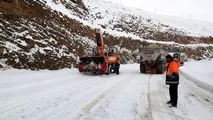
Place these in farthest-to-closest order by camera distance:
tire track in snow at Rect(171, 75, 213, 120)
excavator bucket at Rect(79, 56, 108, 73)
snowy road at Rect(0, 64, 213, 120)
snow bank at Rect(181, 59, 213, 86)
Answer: excavator bucket at Rect(79, 56, 108, 73) < snow bank at Rect(181, 59, 213, 86) < tire track in snow at Rect(171, 75, 213, 120) < snowy road at Rect(0, 64, 213, 120)

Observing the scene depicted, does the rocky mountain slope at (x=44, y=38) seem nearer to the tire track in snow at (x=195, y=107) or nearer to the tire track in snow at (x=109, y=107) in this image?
the tire track in snow at (x=109, y=107)

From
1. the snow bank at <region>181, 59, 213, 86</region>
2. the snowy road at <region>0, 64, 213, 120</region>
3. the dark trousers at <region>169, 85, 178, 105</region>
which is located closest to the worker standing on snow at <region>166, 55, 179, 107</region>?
the dark trousers at <region>169, 85, 178, 105</region>

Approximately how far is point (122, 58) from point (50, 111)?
26.2 meters

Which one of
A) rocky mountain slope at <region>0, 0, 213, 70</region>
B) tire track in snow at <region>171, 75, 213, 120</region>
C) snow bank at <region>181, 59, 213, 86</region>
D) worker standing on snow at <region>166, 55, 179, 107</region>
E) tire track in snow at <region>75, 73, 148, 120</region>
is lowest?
tire track in snow at <region>171, 75, 213, 120</region>

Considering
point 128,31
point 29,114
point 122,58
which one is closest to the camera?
point 29,114

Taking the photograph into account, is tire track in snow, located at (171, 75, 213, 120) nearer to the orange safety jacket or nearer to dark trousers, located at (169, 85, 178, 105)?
dark trousers, located at (169, 85, 178, 105)

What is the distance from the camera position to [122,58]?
32156 millimetres

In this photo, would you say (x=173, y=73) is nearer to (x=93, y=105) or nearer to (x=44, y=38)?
(x=93, y=105)

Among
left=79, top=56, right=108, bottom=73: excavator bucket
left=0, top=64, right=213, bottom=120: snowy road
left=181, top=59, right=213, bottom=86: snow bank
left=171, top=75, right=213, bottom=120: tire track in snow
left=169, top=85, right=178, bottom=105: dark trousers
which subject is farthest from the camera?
left=79, top=56, right=108, bottom=73: excavator bucket

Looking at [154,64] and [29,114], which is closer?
[29,114]

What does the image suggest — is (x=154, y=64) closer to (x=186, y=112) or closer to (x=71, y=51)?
(x=71, y=51)

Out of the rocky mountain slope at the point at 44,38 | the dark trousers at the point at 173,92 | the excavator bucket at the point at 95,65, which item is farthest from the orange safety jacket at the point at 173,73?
the rocky mountain slope at the point at 44,38

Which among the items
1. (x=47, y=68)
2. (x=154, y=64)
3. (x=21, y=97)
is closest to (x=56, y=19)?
(x=47, y=68)

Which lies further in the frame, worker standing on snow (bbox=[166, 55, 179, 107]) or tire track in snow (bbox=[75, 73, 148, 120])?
worker standing on snow (bbox=[166, 55, 179, 107])
